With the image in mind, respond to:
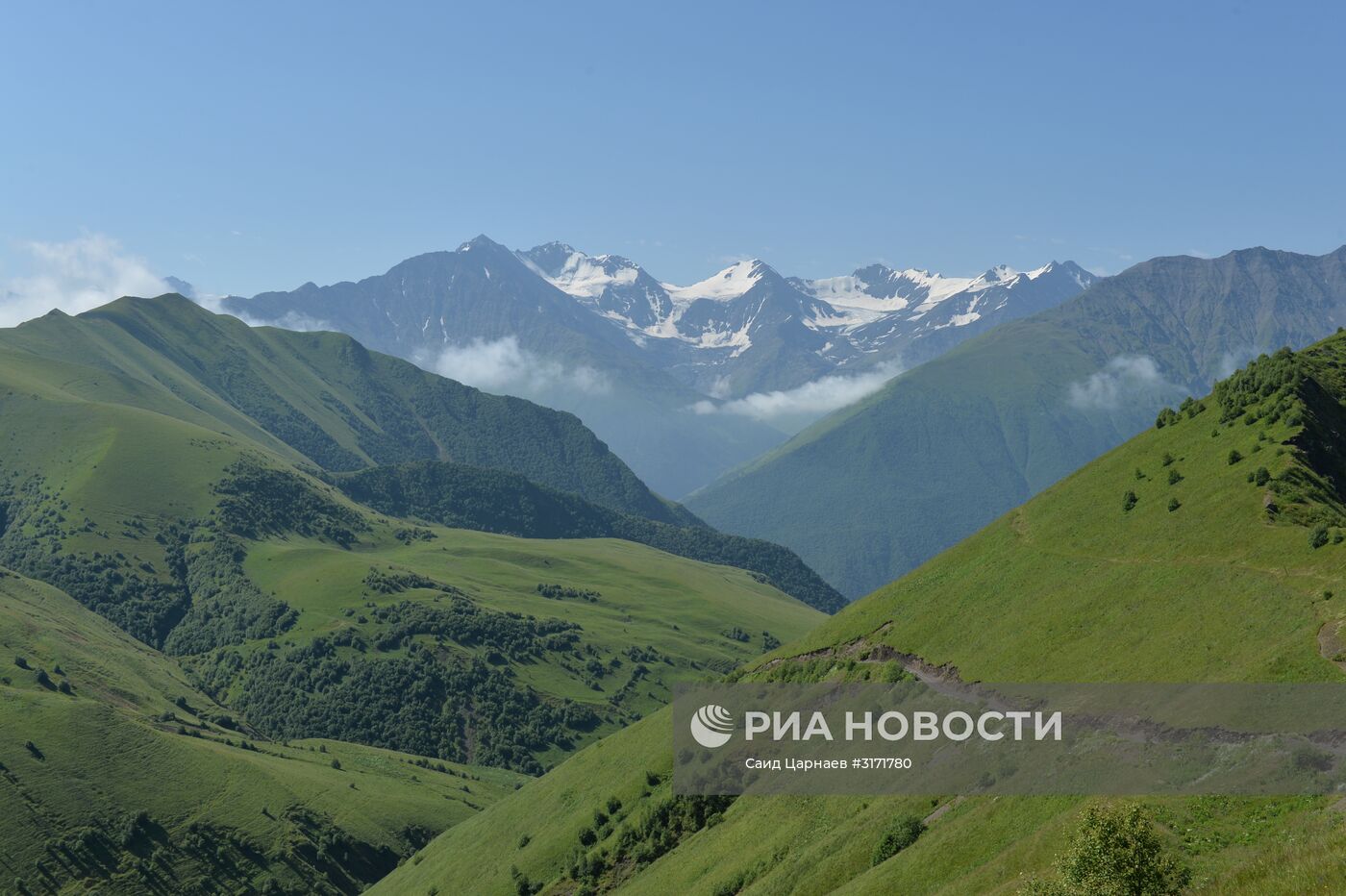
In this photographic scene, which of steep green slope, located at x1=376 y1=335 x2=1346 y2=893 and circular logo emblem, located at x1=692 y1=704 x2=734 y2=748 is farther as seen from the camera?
circular logo emblem, located at x1=692 y1=704 x2=734 y2=748

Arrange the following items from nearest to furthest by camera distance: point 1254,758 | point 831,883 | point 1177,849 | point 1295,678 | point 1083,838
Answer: point 1083,838 → point 1177,849 → point 1254,758 → point 1295,678 → point 831,883

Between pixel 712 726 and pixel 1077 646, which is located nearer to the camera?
pixel 1077 646

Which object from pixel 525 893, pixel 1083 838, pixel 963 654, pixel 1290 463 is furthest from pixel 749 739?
pixel 1083 838

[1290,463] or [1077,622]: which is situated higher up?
[1290,463]

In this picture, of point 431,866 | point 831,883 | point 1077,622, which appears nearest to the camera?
point 831,883

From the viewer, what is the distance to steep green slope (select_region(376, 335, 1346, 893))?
6812 centimetres

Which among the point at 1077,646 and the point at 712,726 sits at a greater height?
the point at 1077,646

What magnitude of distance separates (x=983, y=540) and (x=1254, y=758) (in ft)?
265

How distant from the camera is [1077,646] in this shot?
99.4m

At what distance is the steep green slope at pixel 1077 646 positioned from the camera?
68125 mm

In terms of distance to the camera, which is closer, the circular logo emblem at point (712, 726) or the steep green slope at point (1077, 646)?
the steep green slope at point (1077, 646)

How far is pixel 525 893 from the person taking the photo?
140375 mm

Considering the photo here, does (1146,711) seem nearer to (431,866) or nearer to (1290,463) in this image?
(1290,463)

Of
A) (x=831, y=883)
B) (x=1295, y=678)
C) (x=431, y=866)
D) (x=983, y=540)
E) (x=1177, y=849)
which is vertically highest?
(x=983, y=540)
